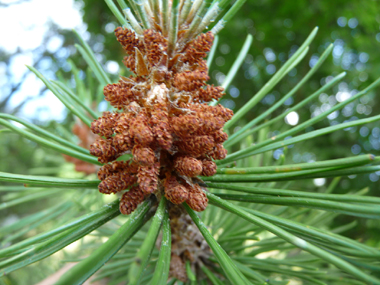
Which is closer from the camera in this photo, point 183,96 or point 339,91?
point 183,96

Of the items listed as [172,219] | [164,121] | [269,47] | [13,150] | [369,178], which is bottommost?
[13,150]

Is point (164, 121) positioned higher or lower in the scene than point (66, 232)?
higher

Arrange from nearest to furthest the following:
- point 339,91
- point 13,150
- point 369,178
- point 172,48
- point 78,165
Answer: point 172,48
point 78,165
point 369,178
point 339,91
point 13,150

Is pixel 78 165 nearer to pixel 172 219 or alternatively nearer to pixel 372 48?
pixel 172 219

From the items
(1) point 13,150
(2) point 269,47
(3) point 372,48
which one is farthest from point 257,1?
(1) point 13,150
